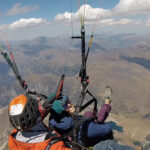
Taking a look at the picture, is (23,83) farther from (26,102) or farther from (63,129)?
(26,102)

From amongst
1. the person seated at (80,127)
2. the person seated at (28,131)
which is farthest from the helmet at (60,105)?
the person seated at (28,131)

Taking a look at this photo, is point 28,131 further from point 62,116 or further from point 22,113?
point 62,116

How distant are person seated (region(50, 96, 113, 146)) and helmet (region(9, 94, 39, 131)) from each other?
1.40 metres

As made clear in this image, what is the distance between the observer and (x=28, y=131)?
5914mm

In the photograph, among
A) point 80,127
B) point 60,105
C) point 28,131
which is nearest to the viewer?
point 28,131

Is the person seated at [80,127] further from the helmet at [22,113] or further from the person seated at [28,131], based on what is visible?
the helmet at [22,113]

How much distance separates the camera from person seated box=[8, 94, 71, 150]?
5236mm

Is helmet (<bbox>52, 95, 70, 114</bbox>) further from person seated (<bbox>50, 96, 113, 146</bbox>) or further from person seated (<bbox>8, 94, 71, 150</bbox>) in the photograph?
person seated (<bbox>8, 94, 71, 150</bbox>)

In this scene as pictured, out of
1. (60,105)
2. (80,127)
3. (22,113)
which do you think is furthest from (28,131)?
(80,127)

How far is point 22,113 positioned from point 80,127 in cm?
233

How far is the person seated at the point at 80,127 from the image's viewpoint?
22.1 ft

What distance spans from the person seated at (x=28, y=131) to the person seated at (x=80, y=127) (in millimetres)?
1158

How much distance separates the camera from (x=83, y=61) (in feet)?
26.1

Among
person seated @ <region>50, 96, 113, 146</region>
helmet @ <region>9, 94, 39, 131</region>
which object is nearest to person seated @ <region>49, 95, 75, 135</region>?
person seated @ <region>50, 96, 113, 146</region>
